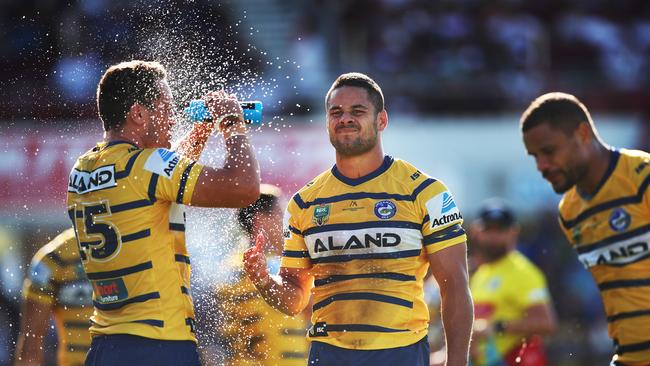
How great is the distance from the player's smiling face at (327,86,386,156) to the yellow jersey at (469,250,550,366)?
389 cm

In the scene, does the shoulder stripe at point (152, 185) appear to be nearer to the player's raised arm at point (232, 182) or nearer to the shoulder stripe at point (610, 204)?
the player's raised arm at point (232, 182)

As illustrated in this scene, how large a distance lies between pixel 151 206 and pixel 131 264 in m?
0.32

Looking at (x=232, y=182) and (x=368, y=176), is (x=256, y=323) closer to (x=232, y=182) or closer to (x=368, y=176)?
(x=368, y=176)

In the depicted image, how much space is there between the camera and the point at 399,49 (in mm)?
18422

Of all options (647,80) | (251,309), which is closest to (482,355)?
(251,309)

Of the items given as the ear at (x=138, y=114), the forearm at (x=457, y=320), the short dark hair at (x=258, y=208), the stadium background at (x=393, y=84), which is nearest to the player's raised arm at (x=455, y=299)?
the forearm at (x=457, y=320)

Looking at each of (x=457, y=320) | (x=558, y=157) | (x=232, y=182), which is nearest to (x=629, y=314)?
(x=558, y=157)

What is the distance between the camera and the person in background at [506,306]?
8914 millimetres

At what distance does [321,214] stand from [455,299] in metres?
0.88

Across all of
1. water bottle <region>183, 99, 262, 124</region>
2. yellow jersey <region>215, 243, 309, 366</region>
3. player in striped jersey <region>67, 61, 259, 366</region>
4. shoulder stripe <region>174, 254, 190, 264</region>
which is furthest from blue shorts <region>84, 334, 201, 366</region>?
yellow jersey <region>215, 243, 309, 366</region>

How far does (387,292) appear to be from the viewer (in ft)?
17.8

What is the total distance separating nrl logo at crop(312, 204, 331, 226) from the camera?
564 cm

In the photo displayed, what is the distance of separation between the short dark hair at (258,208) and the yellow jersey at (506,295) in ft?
9.07

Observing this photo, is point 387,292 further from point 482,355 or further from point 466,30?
point 466,30
